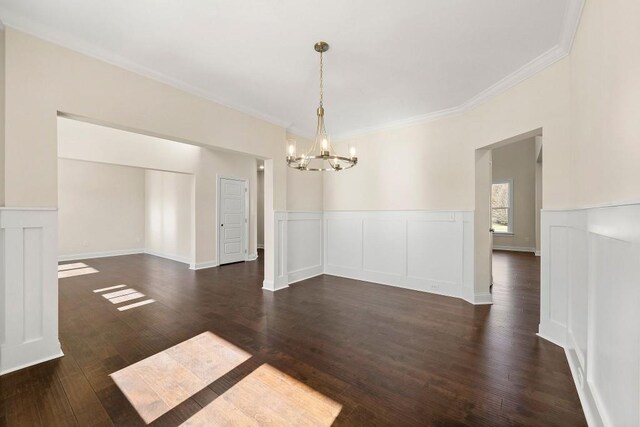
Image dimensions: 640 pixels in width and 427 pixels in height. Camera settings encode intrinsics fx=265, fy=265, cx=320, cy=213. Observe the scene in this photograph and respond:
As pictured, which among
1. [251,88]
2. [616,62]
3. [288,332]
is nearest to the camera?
[616,62]

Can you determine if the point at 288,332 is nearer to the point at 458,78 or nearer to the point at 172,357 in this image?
the point at 172,357

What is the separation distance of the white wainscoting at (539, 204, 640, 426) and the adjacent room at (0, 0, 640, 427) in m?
0.02

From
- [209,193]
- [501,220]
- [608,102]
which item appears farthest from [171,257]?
[501,220]

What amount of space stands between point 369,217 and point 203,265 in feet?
13.1

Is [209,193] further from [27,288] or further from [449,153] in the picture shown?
[449,153]

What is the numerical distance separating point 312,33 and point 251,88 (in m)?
1.27

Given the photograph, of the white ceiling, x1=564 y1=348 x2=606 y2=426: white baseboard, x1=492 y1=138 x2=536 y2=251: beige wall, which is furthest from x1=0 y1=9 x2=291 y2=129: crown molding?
x1=492 y1=138 x2=536 y2=251: beige wall

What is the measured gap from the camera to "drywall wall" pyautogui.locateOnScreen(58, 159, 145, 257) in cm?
686

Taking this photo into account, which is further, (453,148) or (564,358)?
(453,148)

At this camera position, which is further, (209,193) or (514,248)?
(514,248)

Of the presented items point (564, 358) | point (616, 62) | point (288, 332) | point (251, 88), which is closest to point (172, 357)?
point (288, 332)

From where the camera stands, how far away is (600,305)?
1.46 metres

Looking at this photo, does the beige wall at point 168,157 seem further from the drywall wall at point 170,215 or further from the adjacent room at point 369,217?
the adjacent room at point 369,217

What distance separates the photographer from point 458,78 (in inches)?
119
